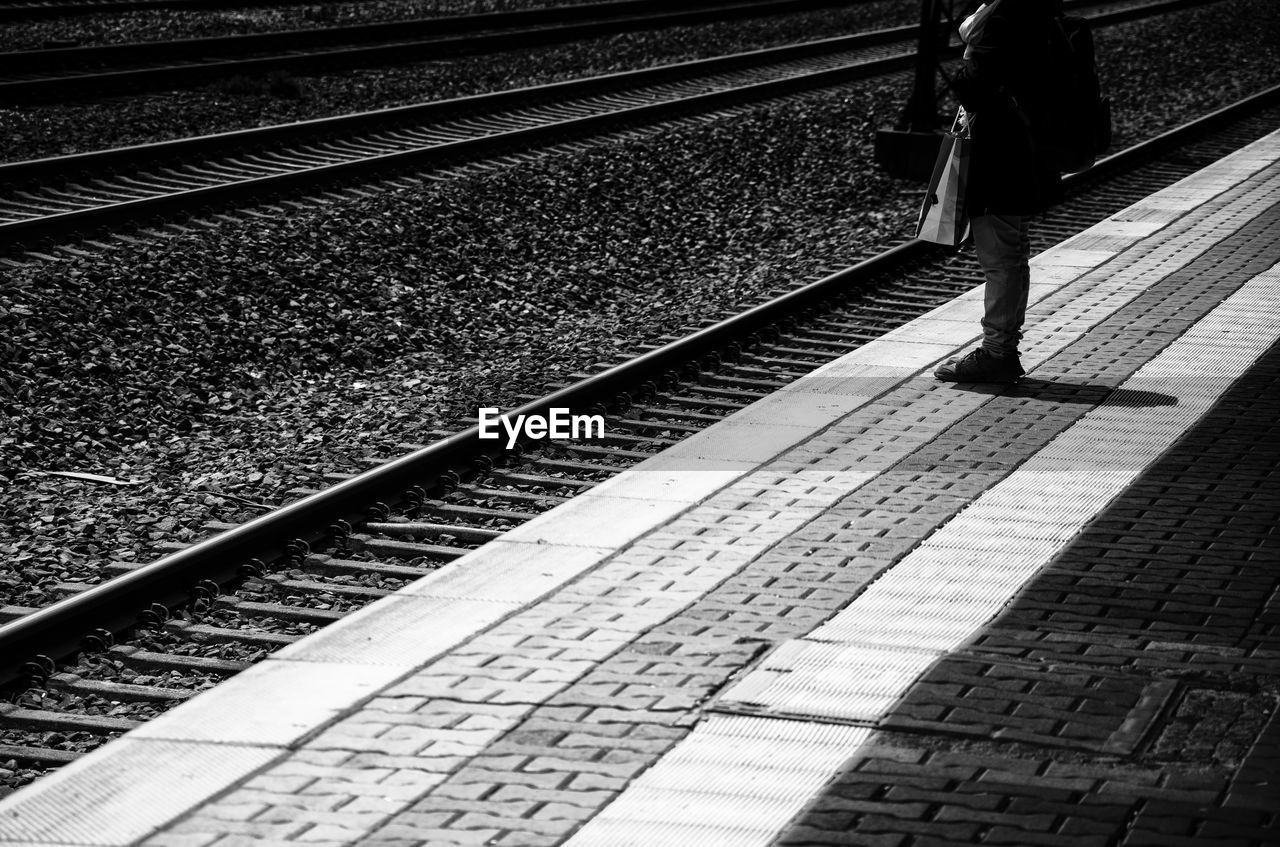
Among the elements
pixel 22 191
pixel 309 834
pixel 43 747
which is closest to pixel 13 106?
pixel 22 191

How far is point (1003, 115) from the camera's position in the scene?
26.9 ft

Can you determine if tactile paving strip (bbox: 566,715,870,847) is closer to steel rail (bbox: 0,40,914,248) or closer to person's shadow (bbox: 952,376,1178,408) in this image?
person's shadow (bbox: 952,376,1178,408)

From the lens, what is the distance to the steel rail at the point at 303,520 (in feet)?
18.3

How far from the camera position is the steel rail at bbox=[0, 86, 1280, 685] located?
559 cm

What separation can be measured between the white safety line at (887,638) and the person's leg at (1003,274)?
26.8 inches

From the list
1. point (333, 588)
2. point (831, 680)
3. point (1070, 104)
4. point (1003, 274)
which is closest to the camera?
point (831, 680)

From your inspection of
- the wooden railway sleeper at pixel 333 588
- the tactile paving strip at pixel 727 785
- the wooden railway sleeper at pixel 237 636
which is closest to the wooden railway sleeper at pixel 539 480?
the wooden railway sleeper at pixel 333 588

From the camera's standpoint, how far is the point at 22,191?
12273 mm

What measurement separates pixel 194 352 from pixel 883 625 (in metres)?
5.09

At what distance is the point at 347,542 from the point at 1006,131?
395 cm

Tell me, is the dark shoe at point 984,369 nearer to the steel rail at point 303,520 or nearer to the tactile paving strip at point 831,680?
the steel rail at point 303,520

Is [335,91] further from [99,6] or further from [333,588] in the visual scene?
[333,588]
